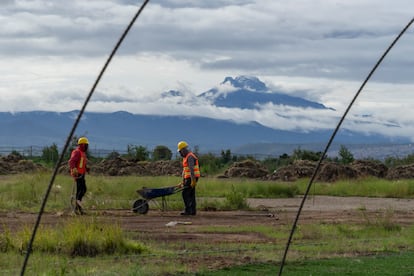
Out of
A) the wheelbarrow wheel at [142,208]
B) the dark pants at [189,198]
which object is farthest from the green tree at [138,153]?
the dark pants at [189,198]

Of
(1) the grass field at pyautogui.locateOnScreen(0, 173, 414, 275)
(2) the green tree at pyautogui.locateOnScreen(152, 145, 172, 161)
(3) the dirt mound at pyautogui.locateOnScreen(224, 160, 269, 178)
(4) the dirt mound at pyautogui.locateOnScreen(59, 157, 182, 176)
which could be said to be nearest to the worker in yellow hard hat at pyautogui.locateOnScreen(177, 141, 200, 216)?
(1) the grass field at pyautogui.locateOnScreen(0, 173, 414, 275)

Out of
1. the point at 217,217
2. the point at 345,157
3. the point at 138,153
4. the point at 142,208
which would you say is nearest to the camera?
the point at 217,217

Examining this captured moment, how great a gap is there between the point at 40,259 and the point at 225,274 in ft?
9.35

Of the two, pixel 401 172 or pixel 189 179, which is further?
pixel 401 172

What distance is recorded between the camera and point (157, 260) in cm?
1480

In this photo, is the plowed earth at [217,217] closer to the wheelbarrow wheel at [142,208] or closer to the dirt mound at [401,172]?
the wheelbarrow wheel at [142,208]

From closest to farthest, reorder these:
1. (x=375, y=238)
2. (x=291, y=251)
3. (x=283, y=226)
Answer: (x=291, y=251) → (x=375, y=238) → (x=283, y=226)

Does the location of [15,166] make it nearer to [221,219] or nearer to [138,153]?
[138,153]

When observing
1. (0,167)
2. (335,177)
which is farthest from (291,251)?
(0,167)

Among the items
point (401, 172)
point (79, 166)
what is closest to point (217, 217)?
point (79, 166)

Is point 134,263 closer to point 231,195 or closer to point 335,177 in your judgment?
point 231,195

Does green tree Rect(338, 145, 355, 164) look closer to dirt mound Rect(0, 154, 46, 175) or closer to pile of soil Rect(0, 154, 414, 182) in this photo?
pile of soil Rect(0, 154, 414, 182)

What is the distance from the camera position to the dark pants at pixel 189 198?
24.0 m

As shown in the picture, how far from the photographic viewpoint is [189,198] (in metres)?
A: 24.1
